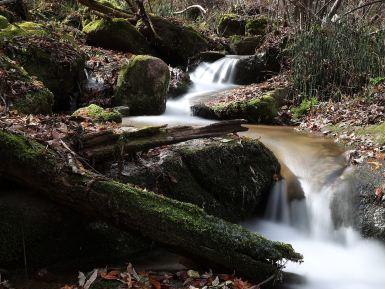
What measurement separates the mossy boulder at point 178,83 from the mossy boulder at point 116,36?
58.3 inches

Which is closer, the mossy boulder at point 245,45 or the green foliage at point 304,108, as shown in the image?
the green foliage at point 304,108

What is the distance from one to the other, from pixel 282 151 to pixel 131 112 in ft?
12.1

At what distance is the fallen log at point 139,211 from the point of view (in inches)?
144

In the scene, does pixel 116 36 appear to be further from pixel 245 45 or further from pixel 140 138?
pixel 140 138

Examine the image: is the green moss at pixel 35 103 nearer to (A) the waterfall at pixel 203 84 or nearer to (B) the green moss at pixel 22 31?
(B) the green moss at pixel 22 31

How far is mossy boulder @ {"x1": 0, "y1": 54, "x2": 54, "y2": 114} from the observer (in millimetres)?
6562

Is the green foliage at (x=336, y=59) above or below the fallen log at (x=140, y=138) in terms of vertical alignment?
above


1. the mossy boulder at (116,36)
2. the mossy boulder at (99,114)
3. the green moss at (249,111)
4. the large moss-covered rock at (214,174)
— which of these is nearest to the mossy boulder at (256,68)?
the mossy boulder at (116,36)

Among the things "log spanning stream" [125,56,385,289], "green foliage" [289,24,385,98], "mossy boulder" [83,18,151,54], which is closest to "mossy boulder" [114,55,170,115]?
"log spanning stream" [125,56,385,289]

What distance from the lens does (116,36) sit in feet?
40.9

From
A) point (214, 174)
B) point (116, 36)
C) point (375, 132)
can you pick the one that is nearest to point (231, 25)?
point (116, 36)

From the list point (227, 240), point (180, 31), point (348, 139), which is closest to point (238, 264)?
point (227, 240)

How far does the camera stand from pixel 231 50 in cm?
1502

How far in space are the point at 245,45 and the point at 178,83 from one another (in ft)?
14.0
